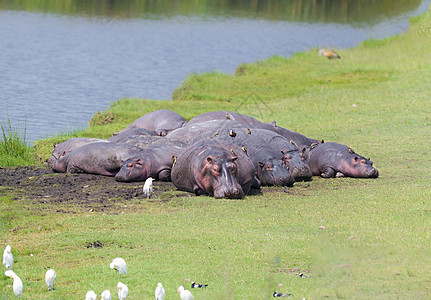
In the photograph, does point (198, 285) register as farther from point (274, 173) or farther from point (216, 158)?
point (274, 173)

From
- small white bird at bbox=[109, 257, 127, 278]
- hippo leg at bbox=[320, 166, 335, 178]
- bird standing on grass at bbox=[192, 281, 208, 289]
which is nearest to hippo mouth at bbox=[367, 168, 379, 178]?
hippo leg at bbox=[320, 166, 335, 178]

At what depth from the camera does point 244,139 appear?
11.1 m

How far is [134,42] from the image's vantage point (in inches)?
1464

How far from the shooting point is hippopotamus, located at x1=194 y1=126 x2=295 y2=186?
10.2 m

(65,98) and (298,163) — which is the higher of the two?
(298,163)

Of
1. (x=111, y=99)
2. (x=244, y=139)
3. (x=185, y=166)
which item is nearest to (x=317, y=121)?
(x=244, y=139)

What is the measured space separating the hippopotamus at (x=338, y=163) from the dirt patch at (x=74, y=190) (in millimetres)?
2648

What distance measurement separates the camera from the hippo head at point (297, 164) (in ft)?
34.8

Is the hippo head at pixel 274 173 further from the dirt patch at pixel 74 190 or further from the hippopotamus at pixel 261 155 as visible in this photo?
the dirt patch at pixel 74 190

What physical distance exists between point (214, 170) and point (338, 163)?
281 centimetres

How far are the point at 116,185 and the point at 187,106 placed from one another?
30.1 feet

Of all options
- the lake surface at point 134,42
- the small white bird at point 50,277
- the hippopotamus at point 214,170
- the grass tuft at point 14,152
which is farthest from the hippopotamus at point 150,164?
the lake surface at point 134,42

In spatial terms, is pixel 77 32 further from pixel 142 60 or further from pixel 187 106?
pixel 187 106

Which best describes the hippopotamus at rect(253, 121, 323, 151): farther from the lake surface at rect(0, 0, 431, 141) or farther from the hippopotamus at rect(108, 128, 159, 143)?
the lake surface at rect(0, 0, 431, 141)
